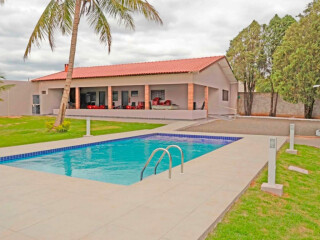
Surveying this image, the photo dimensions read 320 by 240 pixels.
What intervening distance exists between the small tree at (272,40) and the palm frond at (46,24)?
958 inches

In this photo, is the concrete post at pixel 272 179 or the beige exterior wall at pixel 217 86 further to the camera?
the beige exterior wall at pixel 217 86

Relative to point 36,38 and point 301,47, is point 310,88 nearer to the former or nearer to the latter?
point 301,47

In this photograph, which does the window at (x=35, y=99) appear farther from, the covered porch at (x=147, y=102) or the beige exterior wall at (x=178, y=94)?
the beige exterior wall at (x=178, y=94)

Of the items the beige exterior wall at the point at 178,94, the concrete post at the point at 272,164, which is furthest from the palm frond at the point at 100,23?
the concrete post at the point at 272,164

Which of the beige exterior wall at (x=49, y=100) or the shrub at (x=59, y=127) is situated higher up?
the beige exterior wall at (x=49, y=100)

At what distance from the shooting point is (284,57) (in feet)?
86.2

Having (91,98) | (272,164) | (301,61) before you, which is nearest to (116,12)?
(272,164)

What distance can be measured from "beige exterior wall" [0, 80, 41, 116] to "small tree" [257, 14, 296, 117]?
82.3 feet

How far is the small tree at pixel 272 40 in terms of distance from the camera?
31.3m

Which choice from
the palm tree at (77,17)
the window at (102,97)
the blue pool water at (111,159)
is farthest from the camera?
the window at (102,97)

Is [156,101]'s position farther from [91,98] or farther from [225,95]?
[225,95]

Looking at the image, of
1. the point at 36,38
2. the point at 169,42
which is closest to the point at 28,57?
the point at 36,38

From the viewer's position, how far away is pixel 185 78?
21.6m

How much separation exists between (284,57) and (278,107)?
707cm
